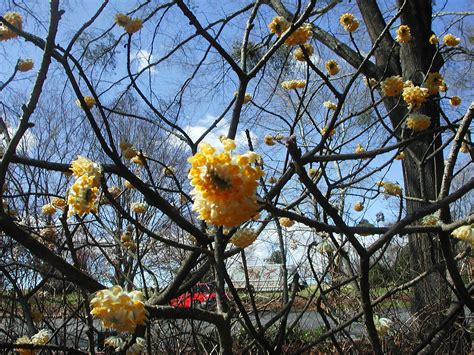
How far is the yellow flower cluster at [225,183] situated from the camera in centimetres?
94

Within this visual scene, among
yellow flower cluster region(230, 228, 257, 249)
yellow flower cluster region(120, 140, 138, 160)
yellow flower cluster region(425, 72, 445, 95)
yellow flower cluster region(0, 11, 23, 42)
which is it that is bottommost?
yellow flower cluster region(230, 228, 257, 249)

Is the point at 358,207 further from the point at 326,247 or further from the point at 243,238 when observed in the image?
the point at 243,238

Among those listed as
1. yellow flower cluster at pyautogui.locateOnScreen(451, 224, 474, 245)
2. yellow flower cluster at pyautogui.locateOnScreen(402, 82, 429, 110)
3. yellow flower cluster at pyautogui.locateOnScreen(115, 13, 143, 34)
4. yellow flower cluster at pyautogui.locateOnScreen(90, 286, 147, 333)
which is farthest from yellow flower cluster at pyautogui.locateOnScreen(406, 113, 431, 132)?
yellow flower cluster at pyautogui.locateOnScreen(90, 286, 147, 333)

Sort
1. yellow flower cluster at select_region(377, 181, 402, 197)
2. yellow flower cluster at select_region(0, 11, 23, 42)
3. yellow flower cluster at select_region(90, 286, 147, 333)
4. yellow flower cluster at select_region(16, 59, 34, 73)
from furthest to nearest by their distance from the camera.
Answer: yellow flower cluster at select_region(377, 181, 402, 197) < yellow flower cluster at select_region(16, 59, 34, 73) < yellow flower cluster at select_region(0, 11, 23, 42) < yellow flower cluster at select_region(90, 286, 147, 333)

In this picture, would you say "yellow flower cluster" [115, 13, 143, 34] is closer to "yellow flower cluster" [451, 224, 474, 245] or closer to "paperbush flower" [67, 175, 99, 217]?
"paperbush flower" [67, 175, 99, 217]

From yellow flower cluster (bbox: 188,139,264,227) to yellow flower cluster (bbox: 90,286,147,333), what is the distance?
275 mm

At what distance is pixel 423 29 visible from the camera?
551 centimetres

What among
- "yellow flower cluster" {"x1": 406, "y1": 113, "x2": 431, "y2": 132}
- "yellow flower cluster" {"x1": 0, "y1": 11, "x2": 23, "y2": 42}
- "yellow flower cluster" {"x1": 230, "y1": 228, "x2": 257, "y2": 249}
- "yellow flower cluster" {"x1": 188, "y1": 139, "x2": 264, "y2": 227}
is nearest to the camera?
"yellow flower cluster" {"x1": 188, "y1": 139, "x2": 264, "y2": 227}

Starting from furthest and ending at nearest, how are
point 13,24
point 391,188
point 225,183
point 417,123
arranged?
1. point 391,188
2. point 417,123
3. point 13,24
4. point 225,183

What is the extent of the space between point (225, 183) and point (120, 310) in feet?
1.29

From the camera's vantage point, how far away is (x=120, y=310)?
1052mm

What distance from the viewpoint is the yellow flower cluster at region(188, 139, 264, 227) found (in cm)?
94

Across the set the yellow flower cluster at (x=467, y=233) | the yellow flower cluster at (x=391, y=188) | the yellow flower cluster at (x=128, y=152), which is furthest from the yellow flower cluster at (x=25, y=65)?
the yellow flower cluster at (x=467, y=233)

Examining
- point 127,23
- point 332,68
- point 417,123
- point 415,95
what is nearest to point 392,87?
point 415,95
